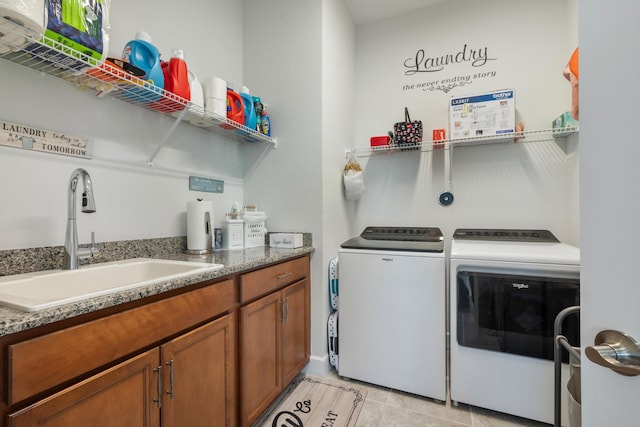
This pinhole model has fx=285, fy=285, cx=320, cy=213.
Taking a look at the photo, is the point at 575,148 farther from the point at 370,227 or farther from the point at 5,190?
the point at 5,190

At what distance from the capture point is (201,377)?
1.12 m

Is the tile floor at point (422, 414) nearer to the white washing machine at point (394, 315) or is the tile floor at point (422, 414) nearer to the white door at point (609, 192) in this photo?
the white washing machine at point (394, 315)

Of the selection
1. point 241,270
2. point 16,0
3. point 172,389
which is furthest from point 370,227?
point 16,0

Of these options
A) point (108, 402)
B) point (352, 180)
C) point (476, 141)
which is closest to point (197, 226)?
point (108, 402)

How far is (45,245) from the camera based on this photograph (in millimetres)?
1143

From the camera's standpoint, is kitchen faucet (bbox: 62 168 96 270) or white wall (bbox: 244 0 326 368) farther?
white wall (bbox: 244 0 326 368)

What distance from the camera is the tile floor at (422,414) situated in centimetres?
156

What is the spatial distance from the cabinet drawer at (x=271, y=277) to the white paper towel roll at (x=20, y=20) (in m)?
1.10

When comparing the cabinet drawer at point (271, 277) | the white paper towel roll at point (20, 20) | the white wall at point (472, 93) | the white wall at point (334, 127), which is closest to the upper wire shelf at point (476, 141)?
the white wall at point (472, 93)

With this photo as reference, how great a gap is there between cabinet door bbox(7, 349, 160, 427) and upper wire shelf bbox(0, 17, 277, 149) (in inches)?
40.6

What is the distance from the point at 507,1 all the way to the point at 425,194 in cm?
161

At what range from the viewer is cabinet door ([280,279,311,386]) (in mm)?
1701

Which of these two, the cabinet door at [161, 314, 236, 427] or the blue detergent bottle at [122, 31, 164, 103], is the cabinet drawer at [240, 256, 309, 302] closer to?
the cabinet door at [161, 314, 236, 427]

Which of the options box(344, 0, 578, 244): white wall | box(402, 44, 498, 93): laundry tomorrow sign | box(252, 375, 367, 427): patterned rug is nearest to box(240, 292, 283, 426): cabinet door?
box(252, 375, 367, 427): patterned rug
